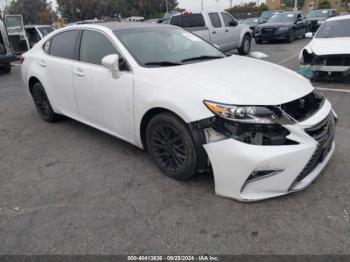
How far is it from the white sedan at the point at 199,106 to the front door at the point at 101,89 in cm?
1

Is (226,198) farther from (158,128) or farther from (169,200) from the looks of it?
(158,128)

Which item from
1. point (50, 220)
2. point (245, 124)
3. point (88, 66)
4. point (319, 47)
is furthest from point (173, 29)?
point (319, 47)

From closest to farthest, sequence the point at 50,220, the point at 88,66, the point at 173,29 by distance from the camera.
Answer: the point at 50,220
the point at 88,66
the point at 173,29

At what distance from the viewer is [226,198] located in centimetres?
309

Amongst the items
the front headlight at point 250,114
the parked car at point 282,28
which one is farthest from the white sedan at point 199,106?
the parked car at point 282,28

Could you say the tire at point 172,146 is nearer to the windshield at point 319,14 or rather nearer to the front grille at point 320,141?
the front grille at point 320,141

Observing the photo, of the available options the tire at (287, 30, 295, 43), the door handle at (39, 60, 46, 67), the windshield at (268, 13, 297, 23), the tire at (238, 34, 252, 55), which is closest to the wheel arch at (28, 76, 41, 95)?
the door handle at (39, 60, 46, 67)

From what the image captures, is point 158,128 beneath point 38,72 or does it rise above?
beneath

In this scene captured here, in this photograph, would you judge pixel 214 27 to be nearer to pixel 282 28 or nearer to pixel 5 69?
pixel 282 28

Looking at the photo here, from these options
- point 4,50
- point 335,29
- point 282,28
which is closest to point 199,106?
point 335,29

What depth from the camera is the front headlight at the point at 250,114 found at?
9.09 feet

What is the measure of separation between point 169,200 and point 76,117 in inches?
87.3

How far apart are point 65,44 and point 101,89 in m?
1.25

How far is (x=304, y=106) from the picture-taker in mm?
3160
